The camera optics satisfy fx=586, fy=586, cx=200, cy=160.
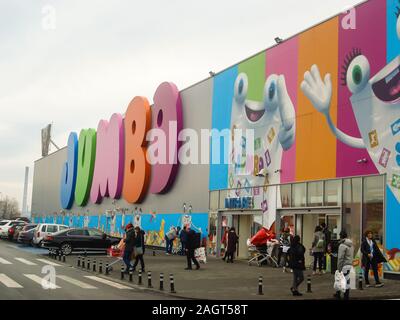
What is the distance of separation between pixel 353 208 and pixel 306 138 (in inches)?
168

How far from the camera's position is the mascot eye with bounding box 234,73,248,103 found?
30.7 m

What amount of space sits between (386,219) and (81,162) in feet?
145

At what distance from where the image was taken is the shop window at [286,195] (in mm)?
26231

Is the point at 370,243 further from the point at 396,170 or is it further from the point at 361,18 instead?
the point at 361,18

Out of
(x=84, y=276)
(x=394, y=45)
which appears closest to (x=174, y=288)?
(x=84, y=276)

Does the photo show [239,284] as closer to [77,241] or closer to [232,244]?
[232,244]

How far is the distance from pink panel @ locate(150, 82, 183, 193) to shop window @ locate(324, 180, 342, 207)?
51.0ft

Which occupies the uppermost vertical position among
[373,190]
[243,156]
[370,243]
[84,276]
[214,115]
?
[214,115]

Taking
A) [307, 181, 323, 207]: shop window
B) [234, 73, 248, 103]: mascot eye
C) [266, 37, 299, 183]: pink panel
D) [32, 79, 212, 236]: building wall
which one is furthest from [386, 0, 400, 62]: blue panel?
[32, 79, 212, 236]: building wall

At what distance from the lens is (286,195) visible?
1043 inches

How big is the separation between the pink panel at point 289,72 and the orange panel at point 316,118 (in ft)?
1.11

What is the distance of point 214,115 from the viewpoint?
33844 mm

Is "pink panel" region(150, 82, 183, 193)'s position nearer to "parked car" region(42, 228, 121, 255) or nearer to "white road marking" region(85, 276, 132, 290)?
"parked car" region(42, 228, 121, 255)

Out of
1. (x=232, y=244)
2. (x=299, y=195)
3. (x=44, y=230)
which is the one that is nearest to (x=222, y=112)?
(x=232, y=244)
